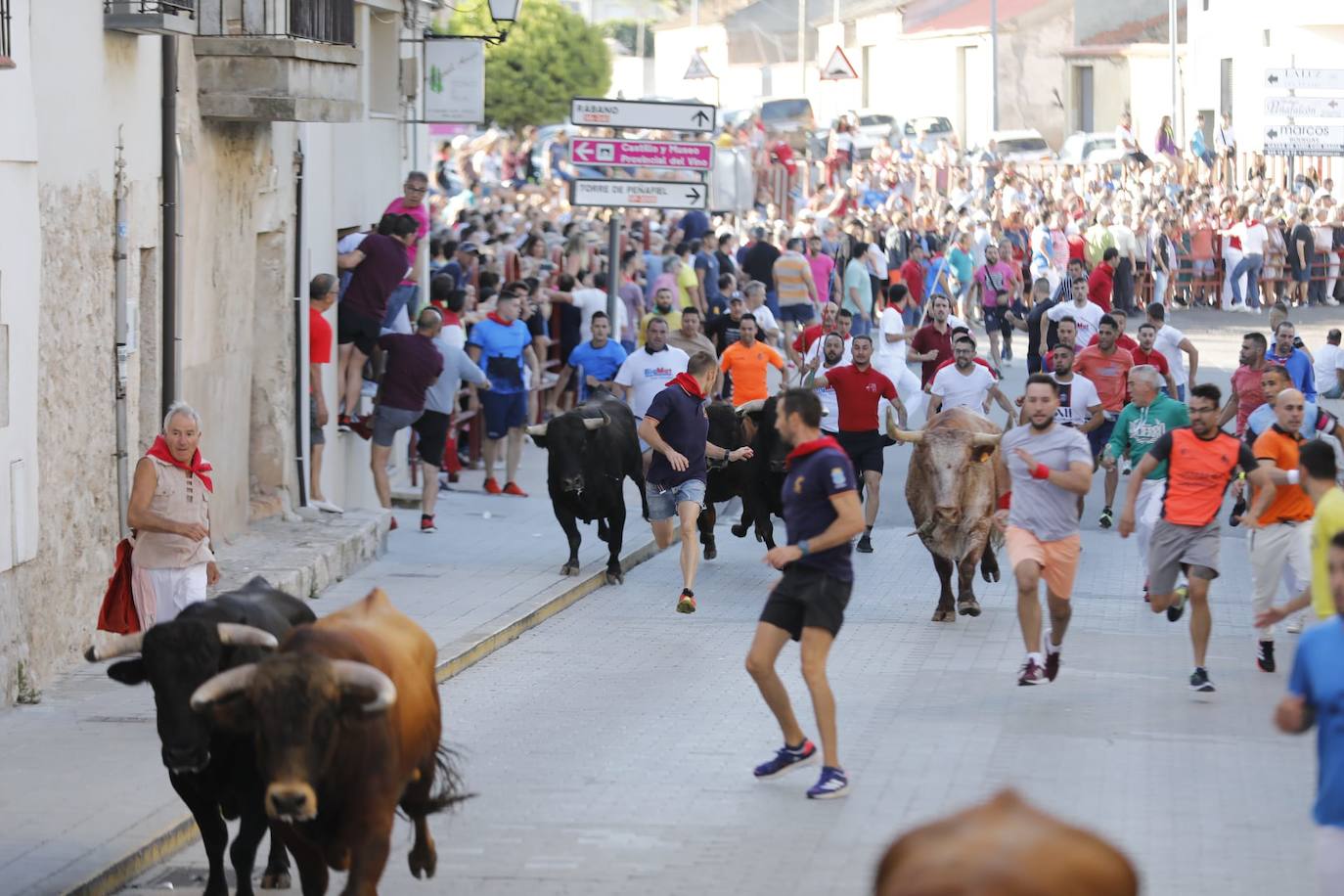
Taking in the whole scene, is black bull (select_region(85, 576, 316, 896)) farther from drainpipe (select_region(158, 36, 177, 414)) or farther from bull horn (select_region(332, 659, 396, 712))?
drainpipe (select_region(158, 36, 177, 414))

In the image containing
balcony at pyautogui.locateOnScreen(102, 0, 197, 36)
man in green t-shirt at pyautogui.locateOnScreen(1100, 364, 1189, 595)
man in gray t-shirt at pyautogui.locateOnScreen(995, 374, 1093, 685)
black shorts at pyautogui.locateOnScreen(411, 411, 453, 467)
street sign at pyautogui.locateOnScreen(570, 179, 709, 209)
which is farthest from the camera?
street sign at pyautogui.locateOnScreen(570, 179, 709, 209)

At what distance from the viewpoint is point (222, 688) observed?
24.9 ft

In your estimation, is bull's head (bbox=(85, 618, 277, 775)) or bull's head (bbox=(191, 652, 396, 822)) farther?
bull's head (bbox=(85, 618, 277, 775))

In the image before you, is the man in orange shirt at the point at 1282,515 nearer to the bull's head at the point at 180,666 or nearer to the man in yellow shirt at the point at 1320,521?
the man in yellow shirt at the point at 1320,521

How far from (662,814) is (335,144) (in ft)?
39.8

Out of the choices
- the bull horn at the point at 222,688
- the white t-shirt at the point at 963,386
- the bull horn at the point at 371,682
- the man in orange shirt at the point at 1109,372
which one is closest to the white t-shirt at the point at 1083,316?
the man in orange shirt at the point at 1109,372

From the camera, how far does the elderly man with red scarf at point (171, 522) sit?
429 inches

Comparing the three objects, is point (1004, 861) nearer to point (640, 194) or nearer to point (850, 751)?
point (850, 751)

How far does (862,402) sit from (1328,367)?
21.3 ft

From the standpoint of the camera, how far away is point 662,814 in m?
9.98

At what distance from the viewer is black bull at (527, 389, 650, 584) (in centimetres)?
1722

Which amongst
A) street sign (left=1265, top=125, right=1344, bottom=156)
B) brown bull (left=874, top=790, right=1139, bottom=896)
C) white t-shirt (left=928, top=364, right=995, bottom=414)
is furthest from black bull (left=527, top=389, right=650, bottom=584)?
street sign (left=1265, top=125, right=1344, bottom=156)

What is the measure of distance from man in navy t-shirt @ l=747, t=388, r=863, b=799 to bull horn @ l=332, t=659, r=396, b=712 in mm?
2827

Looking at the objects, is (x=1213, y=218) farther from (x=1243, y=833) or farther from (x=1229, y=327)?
(x=1243, y=833)
